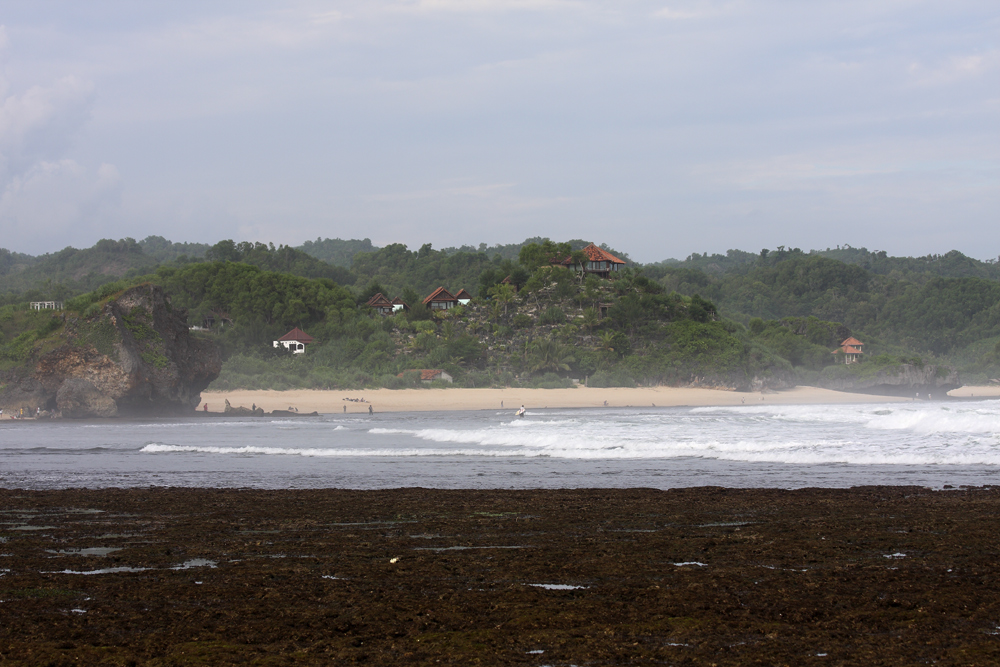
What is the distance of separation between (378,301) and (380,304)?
0.41 m

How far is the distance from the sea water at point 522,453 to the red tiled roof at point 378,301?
43147 mm

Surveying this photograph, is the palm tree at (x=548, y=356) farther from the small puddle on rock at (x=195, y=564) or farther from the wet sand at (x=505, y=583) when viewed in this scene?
the small puddle on rock at (x=195, y=564)

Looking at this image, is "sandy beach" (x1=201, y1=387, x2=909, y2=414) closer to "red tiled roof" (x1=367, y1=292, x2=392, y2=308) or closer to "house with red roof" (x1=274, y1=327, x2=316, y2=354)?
"house with red roof" (x1=274, y1=327, x2=316, y2=354)

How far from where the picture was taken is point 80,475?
17.7 meters

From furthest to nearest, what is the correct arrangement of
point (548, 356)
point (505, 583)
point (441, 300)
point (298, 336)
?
point (441, 300) → point (298, 336) → point (548, 356) → point (505, 583)

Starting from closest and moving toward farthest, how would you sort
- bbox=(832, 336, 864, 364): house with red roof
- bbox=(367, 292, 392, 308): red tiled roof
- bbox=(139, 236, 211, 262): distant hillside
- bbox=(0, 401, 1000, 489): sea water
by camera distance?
bbox=(0, 401, 1000, 489): sea water < bbox=(367, 292, 392, 308): red tiled roof < bbox=(832, 336, 864, 364): house with red roof < bbox=(139, 236, 211, 262): distant hillside

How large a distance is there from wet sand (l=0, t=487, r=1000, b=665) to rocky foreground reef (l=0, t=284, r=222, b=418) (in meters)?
29.4

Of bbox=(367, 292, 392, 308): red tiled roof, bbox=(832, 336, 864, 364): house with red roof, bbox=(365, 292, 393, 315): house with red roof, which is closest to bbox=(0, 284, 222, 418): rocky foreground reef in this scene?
bbox=(365, 292, 393, 315): house with red roof

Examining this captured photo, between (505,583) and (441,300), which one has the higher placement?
(441,300)

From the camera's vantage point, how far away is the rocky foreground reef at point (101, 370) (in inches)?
1543

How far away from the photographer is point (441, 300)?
267ft

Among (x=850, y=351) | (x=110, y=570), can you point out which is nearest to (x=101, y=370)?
(x=110, y=570)

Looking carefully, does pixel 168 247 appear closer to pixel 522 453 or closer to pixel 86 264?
pixel 86 264

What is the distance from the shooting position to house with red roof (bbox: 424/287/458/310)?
80.5 meters
